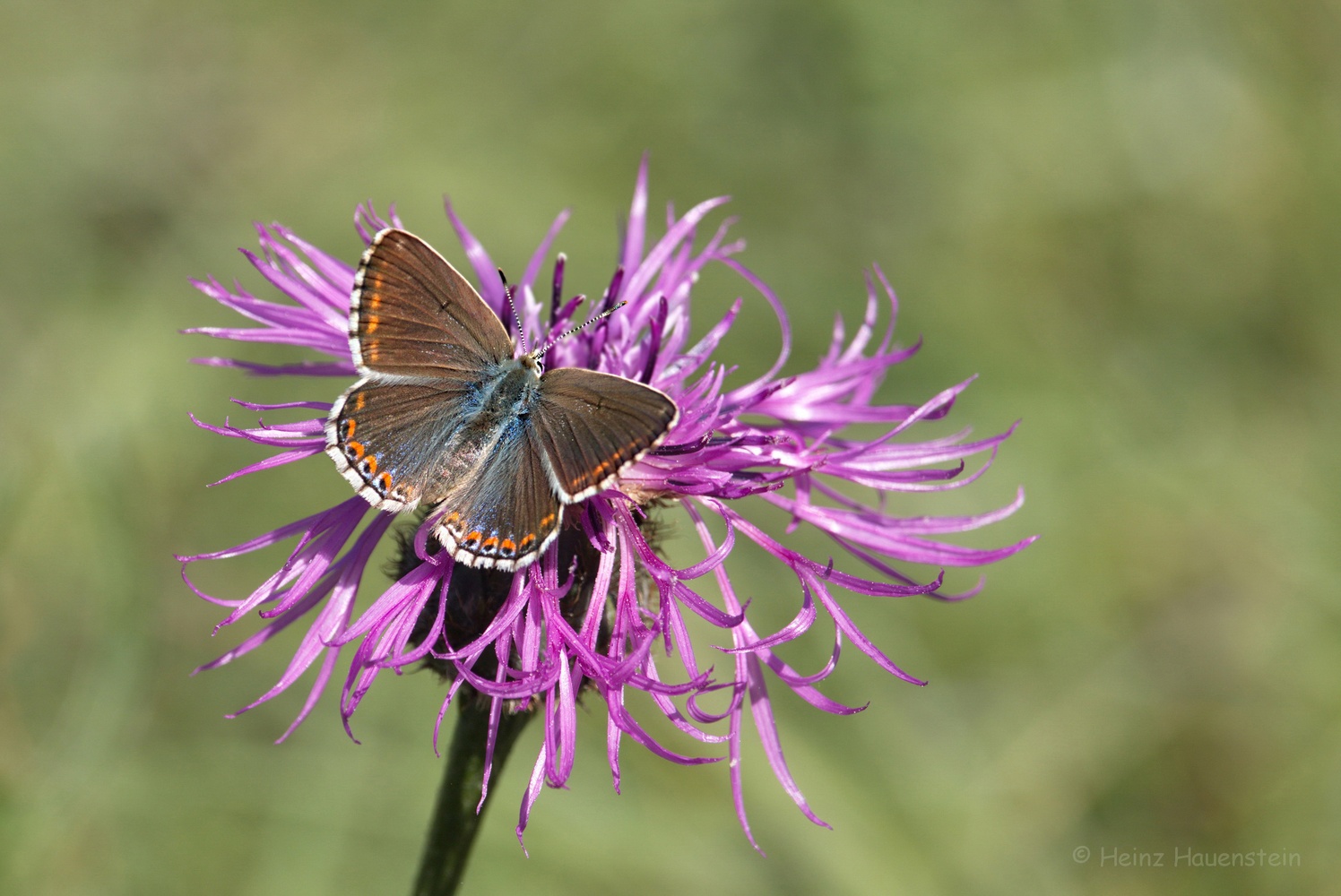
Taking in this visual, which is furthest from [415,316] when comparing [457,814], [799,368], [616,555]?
[799,368]

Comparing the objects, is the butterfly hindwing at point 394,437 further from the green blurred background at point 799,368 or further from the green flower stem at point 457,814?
the green blurred background at point 799,368

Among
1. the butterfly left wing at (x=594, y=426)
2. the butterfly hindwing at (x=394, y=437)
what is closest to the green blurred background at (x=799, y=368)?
the butterfly hindwing at (x=394, y=437)

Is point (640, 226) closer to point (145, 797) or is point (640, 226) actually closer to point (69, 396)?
point (145, 797)

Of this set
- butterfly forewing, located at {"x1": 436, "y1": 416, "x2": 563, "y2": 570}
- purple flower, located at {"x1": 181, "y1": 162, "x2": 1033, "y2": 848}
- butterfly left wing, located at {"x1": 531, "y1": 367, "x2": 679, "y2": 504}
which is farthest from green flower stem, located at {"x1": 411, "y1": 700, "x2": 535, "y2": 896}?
butterfly left wing, located at {"x1": 531, "y1": 367, "x2": 679, "y2": 504}

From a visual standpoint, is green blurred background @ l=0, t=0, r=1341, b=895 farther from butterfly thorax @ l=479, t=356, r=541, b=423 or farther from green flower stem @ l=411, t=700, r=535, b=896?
butterfly thorax @ l=479, t=356, r=541, b=423

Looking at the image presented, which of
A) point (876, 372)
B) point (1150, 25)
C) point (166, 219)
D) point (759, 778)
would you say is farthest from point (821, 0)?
point (759, 778)

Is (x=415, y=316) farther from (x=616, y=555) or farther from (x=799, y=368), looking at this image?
(x=799, y=368)
